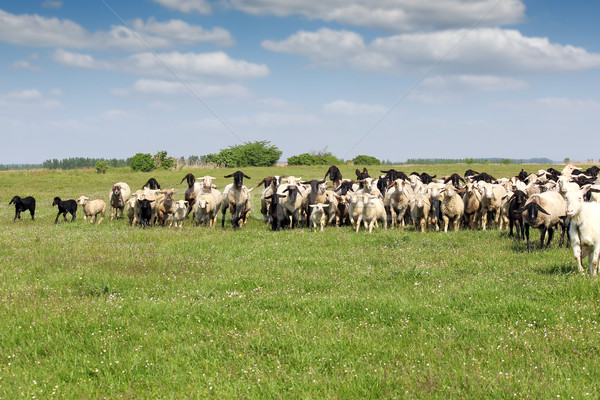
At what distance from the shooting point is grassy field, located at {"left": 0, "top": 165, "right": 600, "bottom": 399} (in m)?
5.62

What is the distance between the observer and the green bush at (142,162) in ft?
230

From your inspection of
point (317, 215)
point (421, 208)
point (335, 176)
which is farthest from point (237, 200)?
point (421, 208)

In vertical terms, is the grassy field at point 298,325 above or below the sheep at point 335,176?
below

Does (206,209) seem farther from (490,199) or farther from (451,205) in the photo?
(490,199)

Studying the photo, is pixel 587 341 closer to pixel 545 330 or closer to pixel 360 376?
pixel 545 330

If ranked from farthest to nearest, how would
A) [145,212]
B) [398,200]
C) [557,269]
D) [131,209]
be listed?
[131,209], [398,200], [145,212], [557,269]

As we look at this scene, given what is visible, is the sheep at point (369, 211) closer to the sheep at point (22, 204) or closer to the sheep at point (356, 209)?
the sheep at point (356, 209)

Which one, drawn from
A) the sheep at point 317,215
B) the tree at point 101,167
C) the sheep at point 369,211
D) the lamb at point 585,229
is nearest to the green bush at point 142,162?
the tree at point 101,167

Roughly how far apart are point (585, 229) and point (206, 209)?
13762 mm

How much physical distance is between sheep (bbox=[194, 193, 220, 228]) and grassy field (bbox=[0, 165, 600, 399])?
6457 millimetres

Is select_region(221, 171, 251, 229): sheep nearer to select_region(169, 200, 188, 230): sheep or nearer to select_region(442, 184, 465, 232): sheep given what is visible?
select_region(169, 200, 188, 230): sheep

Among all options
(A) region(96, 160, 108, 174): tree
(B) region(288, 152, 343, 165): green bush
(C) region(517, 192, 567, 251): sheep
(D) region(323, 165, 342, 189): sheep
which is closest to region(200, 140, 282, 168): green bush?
(B) region(288, 152, 343, 165): green bush

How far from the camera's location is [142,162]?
70562 millimetres

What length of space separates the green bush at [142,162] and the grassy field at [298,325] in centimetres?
5963
